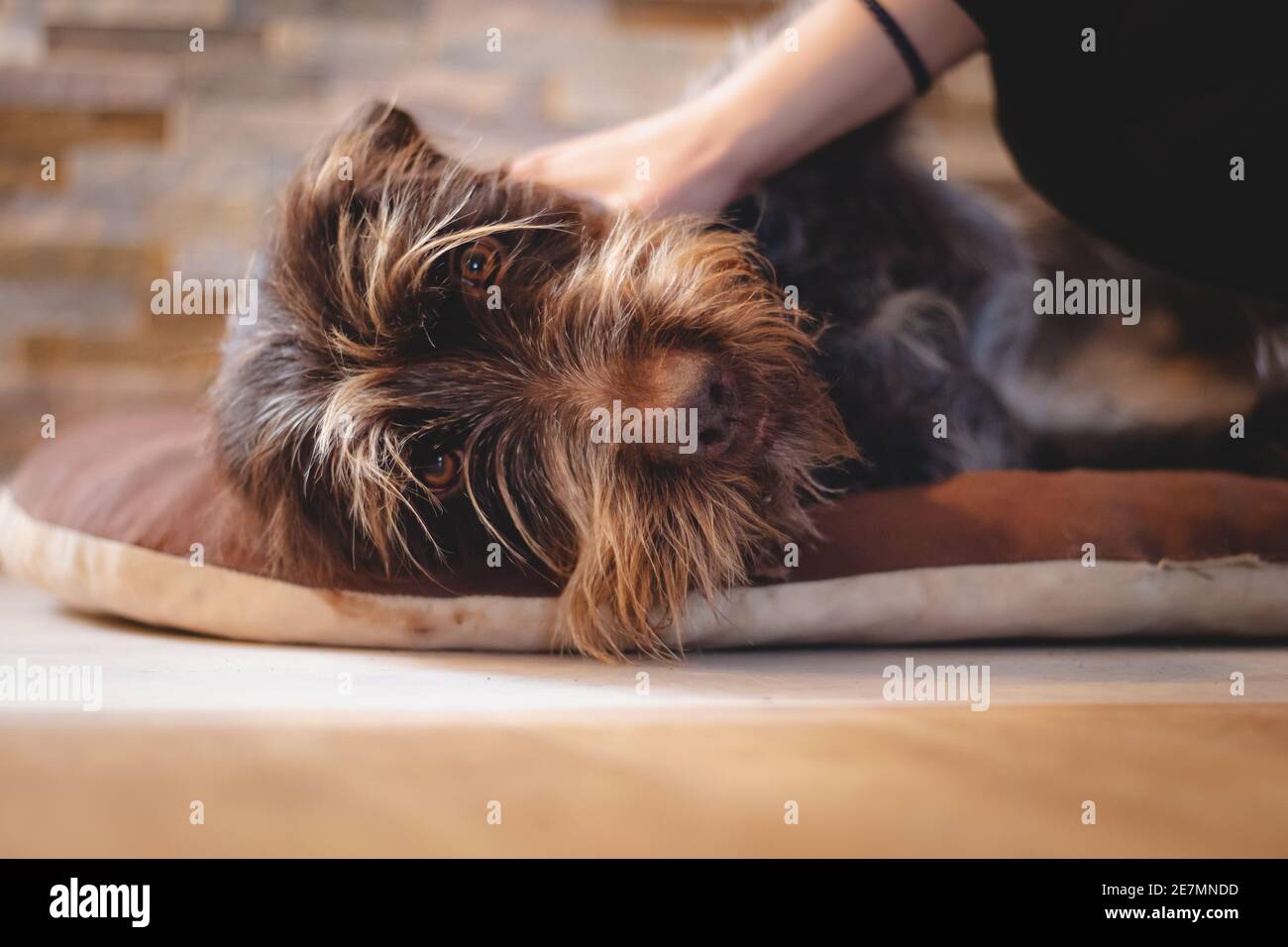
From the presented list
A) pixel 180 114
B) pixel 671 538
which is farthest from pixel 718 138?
pixel 180 114

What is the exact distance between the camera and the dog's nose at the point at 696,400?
4.24 feet

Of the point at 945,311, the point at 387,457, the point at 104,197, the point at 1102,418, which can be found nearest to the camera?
the point at 387,457

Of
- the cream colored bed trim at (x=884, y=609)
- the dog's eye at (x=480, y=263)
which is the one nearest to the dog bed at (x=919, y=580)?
the cream colored bed trim at (x=884, y=609)

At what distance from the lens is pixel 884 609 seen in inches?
58.2

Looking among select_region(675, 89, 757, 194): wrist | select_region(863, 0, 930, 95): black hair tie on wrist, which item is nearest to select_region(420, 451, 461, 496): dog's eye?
select_region(675, 89, 757, 194): wrist

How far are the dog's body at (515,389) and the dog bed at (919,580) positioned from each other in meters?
0.06

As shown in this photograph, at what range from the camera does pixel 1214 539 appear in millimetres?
1529

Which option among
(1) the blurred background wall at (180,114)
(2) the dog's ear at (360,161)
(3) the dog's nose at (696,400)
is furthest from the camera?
(1) the blurred background wall at (180,114)

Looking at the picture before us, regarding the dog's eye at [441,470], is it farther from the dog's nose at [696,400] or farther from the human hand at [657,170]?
the human hand at [657,170]

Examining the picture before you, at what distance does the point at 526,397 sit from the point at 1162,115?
105cm

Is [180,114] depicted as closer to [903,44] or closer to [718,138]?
[718,138]
